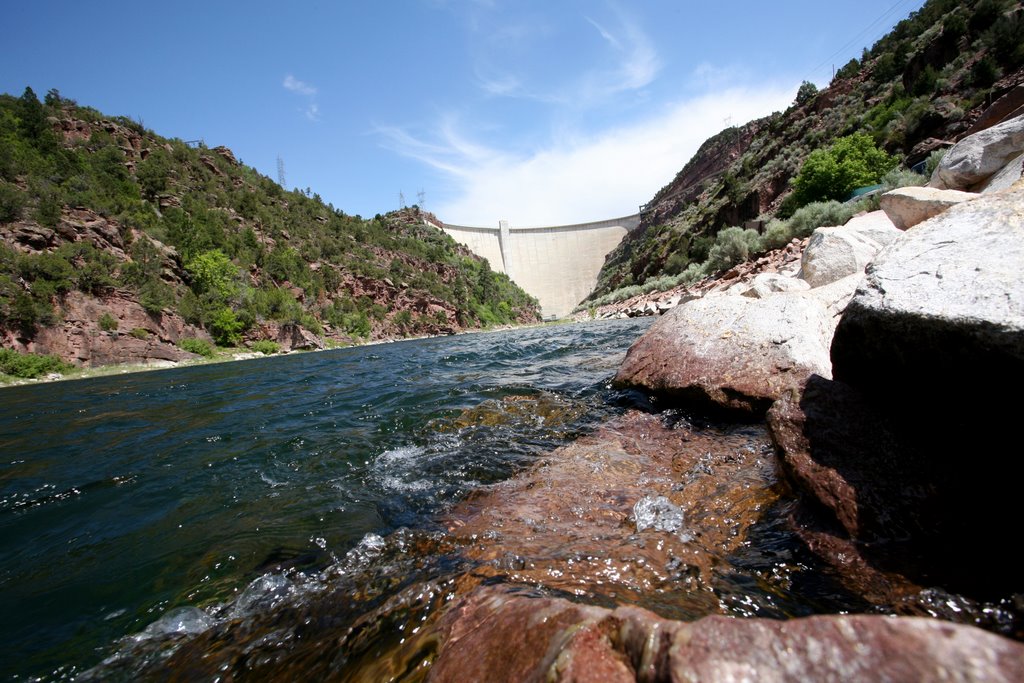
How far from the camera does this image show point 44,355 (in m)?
17.4

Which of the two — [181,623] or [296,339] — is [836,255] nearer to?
[181,623]

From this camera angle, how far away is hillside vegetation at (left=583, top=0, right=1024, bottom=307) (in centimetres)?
1891

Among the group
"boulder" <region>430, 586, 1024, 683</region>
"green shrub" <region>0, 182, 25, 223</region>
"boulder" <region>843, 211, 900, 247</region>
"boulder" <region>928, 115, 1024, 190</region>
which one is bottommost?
"boulder" <region>430, 586, 1024, 683</region>

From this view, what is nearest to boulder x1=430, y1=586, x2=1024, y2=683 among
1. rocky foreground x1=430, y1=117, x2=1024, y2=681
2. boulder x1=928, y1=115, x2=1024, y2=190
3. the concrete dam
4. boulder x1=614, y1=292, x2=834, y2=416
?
rocky foreground x1=430, y1=117, x2=1024, y2=681

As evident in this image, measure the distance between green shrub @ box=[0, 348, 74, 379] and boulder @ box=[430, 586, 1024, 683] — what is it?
23391mm

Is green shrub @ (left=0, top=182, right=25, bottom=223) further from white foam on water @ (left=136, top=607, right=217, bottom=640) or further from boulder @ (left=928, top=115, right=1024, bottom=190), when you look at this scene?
boulder @ (left=928, top=115, right=1024, bottom=190)

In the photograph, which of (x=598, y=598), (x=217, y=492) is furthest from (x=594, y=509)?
(x=217, y=492)

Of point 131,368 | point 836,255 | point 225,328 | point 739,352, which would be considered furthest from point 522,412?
point 225,328

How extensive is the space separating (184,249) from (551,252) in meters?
59.9

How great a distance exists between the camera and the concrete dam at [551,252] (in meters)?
78.2

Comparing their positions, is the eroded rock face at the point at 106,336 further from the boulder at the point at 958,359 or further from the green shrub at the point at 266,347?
the boulder at the point at 958,359

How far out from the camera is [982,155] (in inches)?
301

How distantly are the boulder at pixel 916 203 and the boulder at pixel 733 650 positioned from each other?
314 inches

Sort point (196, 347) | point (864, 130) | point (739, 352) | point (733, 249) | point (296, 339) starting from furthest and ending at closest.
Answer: point (296, 339)
point (864, 130)
point (196, 347)
point (733, 249)
point (739, 352)
